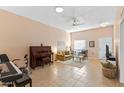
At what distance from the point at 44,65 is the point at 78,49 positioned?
16.2ft

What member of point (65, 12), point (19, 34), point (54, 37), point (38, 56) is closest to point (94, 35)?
point (54, 37)

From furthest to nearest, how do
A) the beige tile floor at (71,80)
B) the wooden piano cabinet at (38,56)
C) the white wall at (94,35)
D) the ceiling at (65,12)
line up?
the white wall at (94,35) < the wooden piano cabinet at (38,56) < the ceiling at (65,12) < the beige tile floor at (71,80)

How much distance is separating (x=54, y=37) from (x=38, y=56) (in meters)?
2.56

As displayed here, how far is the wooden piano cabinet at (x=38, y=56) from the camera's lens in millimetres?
5863

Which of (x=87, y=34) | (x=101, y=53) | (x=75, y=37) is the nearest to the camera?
(x=101, y=53)

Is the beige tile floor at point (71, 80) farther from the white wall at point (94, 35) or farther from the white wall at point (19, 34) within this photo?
the white wall at point (94, 35)

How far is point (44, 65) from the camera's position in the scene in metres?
6.65

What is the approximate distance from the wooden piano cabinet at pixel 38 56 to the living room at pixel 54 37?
0.75ft

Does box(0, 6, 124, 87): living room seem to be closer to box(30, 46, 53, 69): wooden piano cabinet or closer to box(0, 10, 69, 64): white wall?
box(0, 10, 69, 64): white wall

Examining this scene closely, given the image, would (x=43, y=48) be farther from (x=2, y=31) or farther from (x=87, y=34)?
(x=87, y=34)

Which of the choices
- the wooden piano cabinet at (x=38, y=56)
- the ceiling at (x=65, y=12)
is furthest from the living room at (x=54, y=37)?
the wooden piano cabinet at (x=38, y=56)

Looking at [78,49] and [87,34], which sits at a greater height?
[87,34]

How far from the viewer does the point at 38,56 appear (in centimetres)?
621
